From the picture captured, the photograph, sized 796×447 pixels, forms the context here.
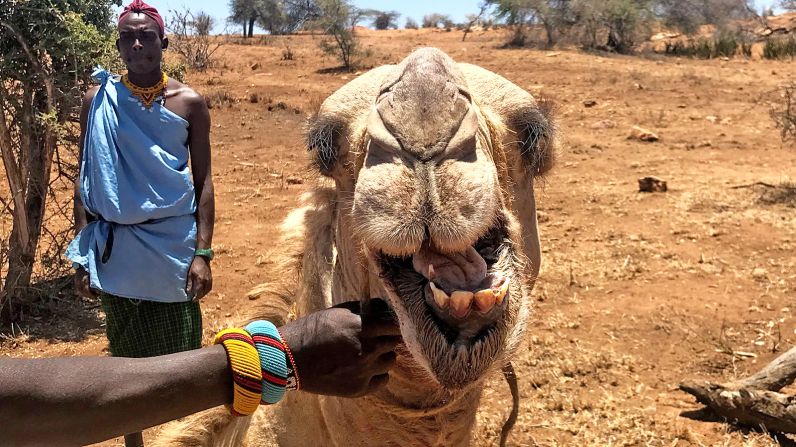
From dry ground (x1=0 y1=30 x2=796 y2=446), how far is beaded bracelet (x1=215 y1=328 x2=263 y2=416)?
736 millimetres

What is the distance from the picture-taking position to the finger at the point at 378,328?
1746mm

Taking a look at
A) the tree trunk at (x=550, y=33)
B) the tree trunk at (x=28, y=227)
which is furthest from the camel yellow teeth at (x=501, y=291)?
the tree trunk at (x=550, y=33)

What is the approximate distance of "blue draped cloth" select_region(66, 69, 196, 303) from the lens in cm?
309

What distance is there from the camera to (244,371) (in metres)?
1.61

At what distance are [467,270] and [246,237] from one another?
7.52 metres

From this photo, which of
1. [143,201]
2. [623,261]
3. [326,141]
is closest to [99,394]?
[326,141]

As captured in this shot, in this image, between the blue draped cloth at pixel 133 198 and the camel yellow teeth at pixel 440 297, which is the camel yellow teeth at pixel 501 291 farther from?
the blue draped cloth at pixel 133 198

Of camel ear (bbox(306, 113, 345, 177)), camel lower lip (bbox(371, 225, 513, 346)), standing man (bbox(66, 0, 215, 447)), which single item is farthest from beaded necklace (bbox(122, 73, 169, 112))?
camel lower lip (bbox(371, 225, 513, 346))

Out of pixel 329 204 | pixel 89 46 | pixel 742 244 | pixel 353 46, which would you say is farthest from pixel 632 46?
pixel 329 204

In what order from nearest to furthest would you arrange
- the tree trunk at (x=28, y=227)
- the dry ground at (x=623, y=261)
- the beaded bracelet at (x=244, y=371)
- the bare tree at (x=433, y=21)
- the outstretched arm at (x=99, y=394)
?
the outstretched arm at (x=99, y=394) → the beaded bracelet at (x=244, y=371) → the dry ground at (x=623, y=261) → the tree trunk at (x=28, y=227) → the bare tree at (x=433, y=21)

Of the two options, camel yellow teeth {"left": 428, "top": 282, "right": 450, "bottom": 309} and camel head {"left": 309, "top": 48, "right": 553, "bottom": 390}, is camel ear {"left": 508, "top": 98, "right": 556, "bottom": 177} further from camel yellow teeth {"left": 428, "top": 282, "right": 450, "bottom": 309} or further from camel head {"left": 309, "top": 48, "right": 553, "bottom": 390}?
camel yellow teeth {"left": 428, "top": 282, "right": 450, "bottom": 309}

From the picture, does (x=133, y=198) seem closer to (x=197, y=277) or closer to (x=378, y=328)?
(x=197, y=277)

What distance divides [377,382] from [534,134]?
85 cm

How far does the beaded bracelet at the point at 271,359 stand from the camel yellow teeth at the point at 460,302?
438 millimetres
